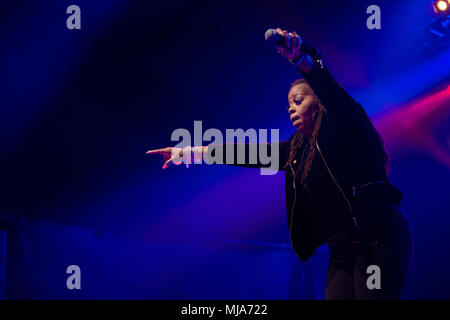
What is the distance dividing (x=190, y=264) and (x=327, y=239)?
2739 mm

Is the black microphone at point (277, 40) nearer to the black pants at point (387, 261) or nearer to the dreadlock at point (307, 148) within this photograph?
the dreadlock at point (307, 148)

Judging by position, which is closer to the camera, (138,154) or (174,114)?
(138,154)

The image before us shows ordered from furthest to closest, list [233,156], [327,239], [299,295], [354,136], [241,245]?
[299,295], [241,245], [233,156], [327,239], [354,136]

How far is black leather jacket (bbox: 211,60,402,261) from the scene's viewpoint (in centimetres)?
173

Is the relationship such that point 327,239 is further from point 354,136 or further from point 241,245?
point 241,245

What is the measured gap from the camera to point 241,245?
489 cm

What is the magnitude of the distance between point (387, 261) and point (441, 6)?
431cm

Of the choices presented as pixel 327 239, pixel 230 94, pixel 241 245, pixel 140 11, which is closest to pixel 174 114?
pixel 230 94

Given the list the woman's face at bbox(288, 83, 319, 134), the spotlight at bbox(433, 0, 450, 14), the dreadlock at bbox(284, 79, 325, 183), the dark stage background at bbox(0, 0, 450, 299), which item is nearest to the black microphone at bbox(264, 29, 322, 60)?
the dreadlock at bbox(284, 79, 325, 183)

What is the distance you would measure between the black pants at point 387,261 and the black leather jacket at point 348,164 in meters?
0.05

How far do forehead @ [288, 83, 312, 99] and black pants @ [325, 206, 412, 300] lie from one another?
72cm

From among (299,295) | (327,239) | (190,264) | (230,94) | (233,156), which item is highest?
(230,94)

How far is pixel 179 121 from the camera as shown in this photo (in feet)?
17.9

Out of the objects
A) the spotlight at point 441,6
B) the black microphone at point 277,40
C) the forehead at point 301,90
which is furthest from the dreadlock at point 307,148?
the spotlight at point 441,6
